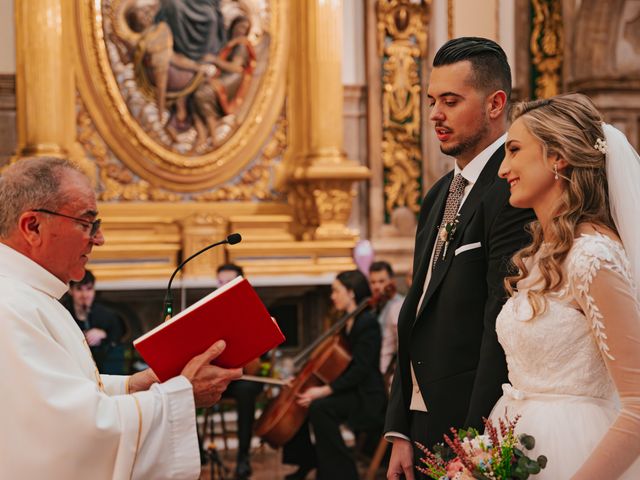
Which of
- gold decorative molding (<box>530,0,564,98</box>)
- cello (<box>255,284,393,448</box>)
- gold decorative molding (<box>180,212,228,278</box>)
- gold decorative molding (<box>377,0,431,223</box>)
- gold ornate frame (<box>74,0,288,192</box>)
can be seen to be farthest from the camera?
gold decorative molding (<box>530,0,564,98</box>)

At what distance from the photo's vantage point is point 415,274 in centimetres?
330

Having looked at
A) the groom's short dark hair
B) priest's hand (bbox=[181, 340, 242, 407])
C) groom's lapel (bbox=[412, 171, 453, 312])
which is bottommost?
priest's hand (bbox=[181, 340, 242, 407])

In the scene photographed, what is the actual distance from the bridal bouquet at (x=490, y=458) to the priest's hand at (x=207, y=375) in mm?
634

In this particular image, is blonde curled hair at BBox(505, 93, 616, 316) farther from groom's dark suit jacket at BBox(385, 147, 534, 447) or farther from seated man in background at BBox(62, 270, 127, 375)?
seated man in background at BBox(62, 270, 127, 375)

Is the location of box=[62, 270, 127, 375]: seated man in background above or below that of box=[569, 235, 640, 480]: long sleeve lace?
below

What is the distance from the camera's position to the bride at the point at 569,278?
2.48 meters

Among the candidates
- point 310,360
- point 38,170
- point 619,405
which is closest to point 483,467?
point 619,405

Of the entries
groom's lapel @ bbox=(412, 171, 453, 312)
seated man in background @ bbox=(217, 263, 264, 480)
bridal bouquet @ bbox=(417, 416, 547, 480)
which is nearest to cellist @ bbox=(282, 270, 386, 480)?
seated man in background @ bbox=(217, 263, 264, 480)

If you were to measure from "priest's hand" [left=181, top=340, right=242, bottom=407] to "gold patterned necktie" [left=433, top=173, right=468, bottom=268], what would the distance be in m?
0.79

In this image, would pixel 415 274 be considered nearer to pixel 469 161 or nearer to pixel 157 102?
pixel 469 161

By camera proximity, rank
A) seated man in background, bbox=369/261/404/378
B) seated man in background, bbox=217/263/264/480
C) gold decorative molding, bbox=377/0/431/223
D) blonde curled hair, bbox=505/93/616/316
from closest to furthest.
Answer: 1. blonde curled hair, bbox=505/93/616/316
2. seated man in background, bbox=217/263/264/480
3. seated man in background, bbox=369/261/404/378
4. gold decorative molding, bbox=377/0/431/223

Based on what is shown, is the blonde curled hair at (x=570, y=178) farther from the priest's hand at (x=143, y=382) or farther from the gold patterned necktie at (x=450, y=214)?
the priest's hand at (x=143, y=382)

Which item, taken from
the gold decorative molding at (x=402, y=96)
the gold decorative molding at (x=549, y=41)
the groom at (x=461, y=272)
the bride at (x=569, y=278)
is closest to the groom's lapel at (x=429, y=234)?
the groom at (x=461, y=272)

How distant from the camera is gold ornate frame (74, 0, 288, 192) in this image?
322 inches
